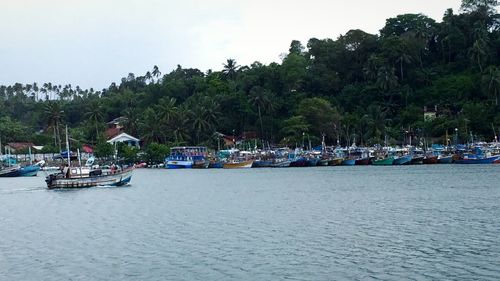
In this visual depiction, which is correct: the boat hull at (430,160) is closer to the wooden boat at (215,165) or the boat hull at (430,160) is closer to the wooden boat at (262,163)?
the wooden boat at (262,163)

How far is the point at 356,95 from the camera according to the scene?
140875 millimetres

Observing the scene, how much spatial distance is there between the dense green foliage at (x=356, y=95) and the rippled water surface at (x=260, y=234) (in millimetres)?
60913

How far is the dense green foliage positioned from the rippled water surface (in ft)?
200

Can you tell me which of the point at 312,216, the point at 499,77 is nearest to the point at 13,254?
the point at 312,216

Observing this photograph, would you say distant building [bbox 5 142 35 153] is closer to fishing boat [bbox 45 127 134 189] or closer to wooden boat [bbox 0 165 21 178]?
wooden boat [bbox 0 165 21 178]

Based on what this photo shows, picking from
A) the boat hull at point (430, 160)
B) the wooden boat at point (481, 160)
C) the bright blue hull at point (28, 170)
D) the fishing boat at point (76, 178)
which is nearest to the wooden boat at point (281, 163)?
the boat hull at point (430, 160)

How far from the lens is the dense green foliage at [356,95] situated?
128125 millimetres

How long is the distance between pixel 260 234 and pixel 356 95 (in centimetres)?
10580

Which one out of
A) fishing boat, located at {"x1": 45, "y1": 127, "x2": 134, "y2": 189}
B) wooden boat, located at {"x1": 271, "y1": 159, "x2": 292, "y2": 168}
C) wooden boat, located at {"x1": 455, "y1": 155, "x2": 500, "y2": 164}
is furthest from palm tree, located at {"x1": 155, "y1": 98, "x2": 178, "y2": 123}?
fishing boat, located at {"x1": 45, "y1": 127, "x2": 134, "y2": 189}

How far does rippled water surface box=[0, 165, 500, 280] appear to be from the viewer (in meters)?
29.1

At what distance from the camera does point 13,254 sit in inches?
1375

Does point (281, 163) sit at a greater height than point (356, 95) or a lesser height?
lesser

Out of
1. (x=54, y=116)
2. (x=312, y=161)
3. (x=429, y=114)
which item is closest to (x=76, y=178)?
(x=312, y=161)

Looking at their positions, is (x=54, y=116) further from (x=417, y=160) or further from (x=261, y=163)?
(x=417, y=160)
